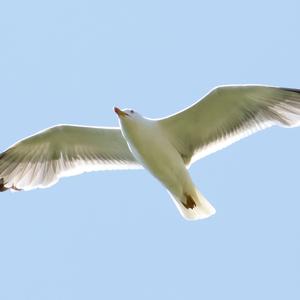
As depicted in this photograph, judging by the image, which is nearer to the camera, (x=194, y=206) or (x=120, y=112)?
(x=120, y=112)

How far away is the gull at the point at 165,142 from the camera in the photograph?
42.7ft

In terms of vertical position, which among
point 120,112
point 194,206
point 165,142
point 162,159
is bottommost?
point 194,206

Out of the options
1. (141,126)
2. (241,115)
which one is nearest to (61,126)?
(141,126)

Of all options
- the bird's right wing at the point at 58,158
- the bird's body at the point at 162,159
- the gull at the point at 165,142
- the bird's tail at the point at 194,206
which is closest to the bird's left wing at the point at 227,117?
the gull at the point at 165,142

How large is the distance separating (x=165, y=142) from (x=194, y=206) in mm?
900

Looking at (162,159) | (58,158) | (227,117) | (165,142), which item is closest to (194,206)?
(162,159)

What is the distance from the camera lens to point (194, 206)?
43.9 feet

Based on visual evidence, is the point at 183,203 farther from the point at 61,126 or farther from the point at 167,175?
the point at 61,126

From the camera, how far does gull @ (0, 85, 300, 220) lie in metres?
13.0

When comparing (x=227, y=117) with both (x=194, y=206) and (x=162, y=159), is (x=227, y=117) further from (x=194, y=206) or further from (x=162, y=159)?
(x=194, y=206)

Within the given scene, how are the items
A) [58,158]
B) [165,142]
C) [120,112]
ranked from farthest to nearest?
[58,158] → [165,142] → [120,112]

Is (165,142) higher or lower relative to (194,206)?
higher

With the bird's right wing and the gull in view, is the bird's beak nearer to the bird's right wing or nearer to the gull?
the gull

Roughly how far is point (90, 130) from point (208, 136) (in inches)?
59.0
